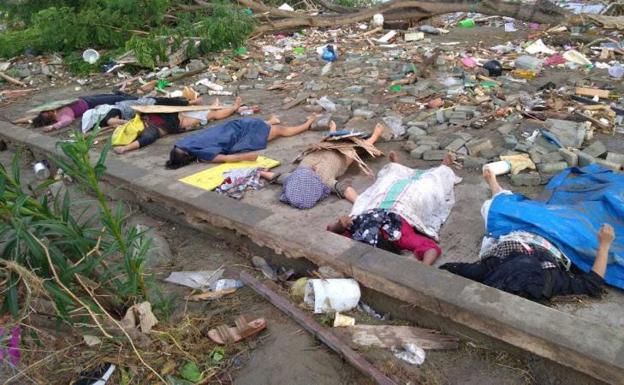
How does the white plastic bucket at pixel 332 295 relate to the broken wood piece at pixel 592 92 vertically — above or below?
above

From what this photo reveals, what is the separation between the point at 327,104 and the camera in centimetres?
725

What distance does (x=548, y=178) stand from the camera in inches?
180

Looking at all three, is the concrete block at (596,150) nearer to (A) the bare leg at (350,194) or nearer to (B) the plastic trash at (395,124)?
(B) the plastic trash at (395,124)

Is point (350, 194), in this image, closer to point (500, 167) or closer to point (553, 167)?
point (500, 167)

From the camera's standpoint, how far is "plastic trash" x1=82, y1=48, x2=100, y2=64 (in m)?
10.4

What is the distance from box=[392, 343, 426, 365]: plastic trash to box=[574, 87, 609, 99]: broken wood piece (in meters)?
5.36

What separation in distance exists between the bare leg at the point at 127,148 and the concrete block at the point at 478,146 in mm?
4163

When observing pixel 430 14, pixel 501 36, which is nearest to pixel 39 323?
pixel 501 36

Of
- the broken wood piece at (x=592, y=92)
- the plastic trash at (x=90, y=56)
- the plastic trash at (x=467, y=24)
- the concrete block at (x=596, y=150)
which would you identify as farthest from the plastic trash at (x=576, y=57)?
the plastic trash at (x=90, y=56)

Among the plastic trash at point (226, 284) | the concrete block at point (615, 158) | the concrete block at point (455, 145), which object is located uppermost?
the concrete block at point (615, 158)

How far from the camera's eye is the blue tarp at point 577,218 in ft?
10.9

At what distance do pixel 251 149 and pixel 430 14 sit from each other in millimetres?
7770

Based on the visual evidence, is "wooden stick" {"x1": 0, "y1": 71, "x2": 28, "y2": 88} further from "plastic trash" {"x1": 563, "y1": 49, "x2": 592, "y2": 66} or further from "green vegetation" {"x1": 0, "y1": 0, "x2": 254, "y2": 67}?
"plastic trash" {"x1": 563, "y1": 49, "x2": 592, "y2": 66}

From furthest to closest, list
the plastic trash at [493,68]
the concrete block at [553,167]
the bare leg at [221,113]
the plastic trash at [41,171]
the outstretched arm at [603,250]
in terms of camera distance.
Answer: the plastic trash at [493,68]
the bare leg at [221,113]
the plastic trash at [41,171]
the concrete block at [553,167]
the outstretched arm at [603,250]
